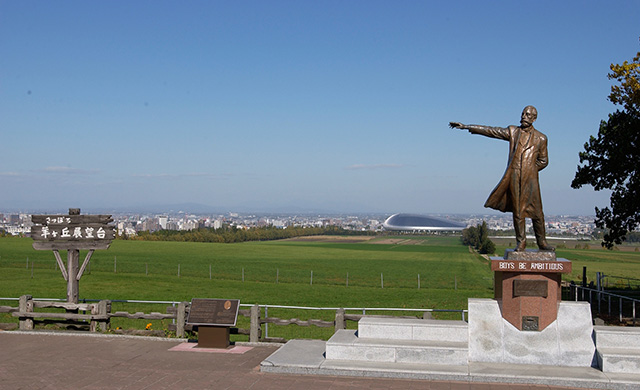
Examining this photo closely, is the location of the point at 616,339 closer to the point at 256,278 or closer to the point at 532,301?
the point at 532,301

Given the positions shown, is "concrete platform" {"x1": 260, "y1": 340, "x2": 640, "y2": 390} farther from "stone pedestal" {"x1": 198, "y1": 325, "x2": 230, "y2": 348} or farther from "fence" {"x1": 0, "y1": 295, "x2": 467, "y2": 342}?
"fence" {"x1": 0, "y1": 295, "x2": 467, "y2": 342}

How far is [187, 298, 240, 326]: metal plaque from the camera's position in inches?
541

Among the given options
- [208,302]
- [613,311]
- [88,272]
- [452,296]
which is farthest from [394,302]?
[88,272]

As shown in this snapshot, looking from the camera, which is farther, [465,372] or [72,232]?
[72,232]

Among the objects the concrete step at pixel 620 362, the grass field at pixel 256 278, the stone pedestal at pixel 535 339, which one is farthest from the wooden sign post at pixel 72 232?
the concrete step at pixel 620 362

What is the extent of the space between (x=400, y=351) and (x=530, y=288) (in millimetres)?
2842

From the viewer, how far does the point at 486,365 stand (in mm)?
11469

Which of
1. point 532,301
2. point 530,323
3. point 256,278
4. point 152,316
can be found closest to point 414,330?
point 530,323

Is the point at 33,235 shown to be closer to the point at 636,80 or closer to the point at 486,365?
the point at 486,365

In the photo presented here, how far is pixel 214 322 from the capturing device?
1374cm

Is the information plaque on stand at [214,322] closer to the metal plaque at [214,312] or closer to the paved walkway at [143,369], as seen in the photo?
the metal plaque at [214,312]

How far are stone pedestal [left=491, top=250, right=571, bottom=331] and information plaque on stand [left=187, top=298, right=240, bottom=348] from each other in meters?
6.06

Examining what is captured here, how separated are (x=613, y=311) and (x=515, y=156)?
1740 cm

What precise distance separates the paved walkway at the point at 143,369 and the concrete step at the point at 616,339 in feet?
6.34
